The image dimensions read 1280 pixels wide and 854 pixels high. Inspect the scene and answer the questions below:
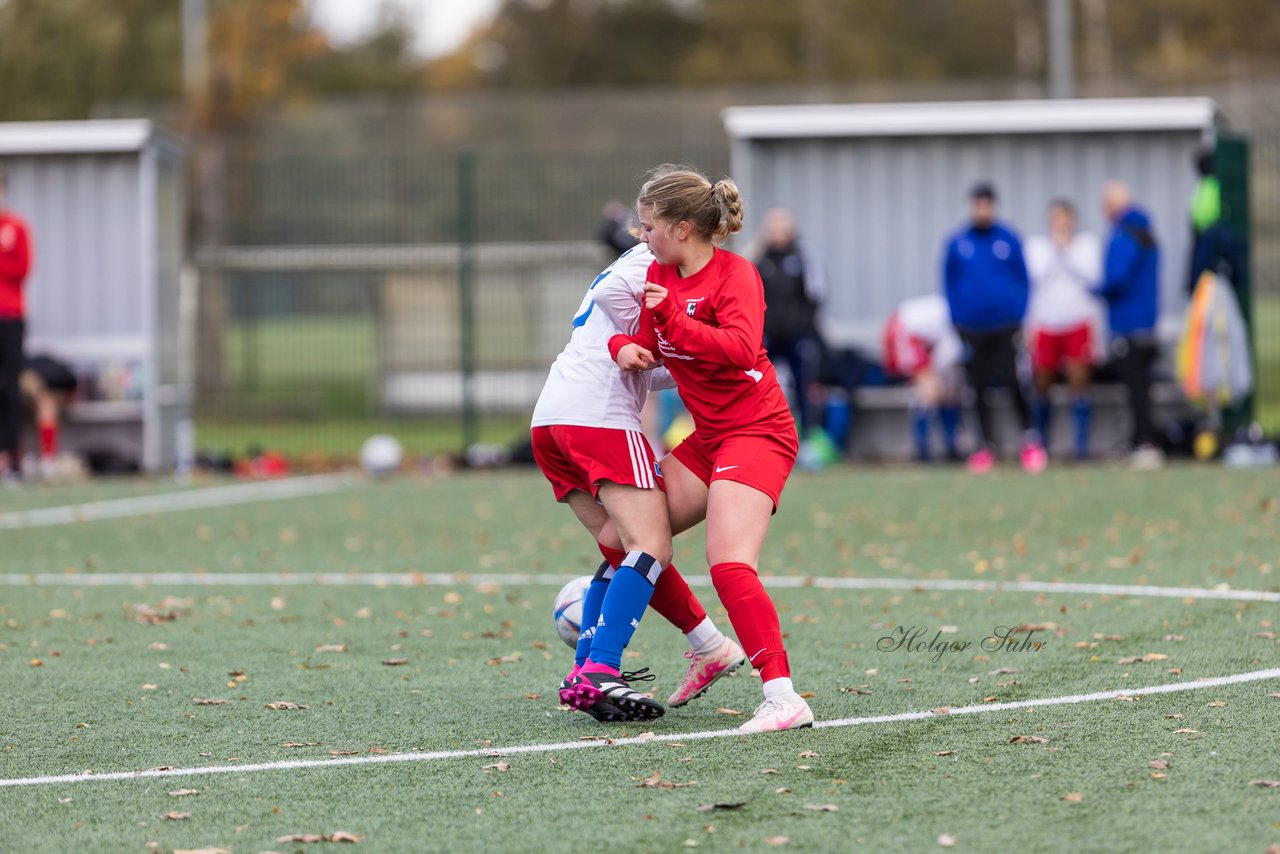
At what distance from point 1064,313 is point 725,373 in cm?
1070

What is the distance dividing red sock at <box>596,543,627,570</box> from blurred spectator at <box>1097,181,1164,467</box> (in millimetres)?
9930

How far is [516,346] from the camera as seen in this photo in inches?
829

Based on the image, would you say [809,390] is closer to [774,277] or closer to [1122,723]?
[774,277]

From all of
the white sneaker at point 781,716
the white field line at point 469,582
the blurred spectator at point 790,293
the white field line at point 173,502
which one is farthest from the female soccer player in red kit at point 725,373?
the blurred spectator at point 790,293

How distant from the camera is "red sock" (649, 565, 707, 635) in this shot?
6.04 meters

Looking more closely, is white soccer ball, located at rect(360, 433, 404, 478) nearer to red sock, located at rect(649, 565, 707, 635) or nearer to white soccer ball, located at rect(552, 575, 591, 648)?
white soccer ball, located at rect(552, 575, 591, 648)

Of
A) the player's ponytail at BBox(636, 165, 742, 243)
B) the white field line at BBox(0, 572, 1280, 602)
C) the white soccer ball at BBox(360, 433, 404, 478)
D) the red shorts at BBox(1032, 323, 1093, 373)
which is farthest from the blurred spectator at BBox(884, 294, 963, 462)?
the player's ponytail at BBox(636, 165, 742, 243)

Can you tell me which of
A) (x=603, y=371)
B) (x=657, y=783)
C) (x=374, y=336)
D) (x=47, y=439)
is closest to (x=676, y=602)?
(x=603, y=371)

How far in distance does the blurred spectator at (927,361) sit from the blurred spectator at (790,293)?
1.06m

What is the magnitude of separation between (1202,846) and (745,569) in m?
1.78

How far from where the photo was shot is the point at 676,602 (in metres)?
6.05

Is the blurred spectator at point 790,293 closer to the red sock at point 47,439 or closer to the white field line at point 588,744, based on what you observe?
the red sock at point 47,439

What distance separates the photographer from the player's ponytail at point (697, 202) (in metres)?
5.57

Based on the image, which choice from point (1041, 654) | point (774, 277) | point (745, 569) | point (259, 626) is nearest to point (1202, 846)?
point (745, 569)
